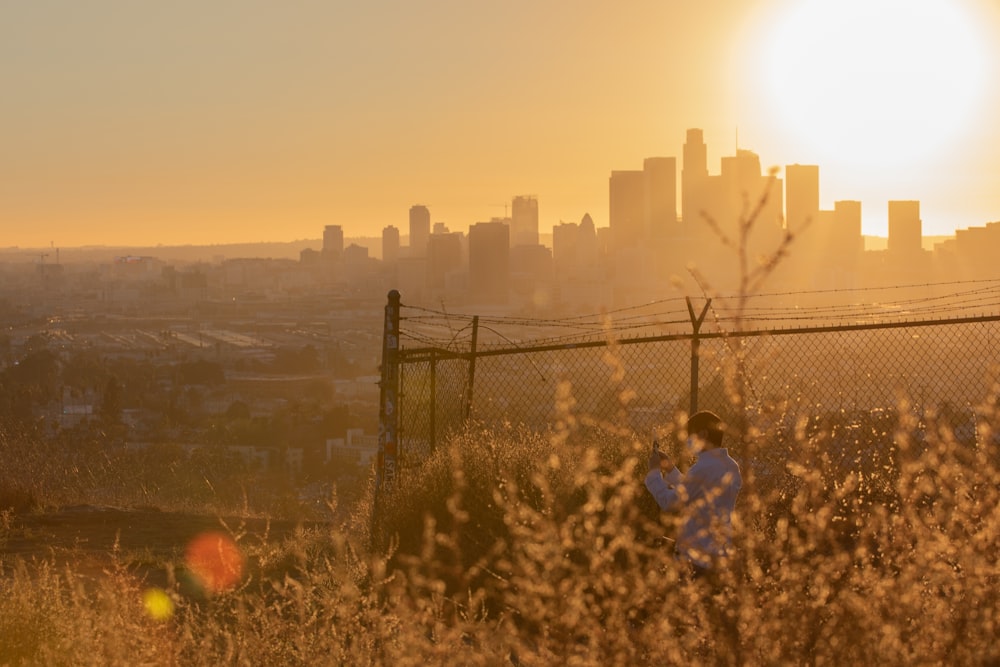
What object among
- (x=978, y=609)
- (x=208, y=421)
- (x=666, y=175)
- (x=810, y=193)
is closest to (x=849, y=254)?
(x=810, y=193)

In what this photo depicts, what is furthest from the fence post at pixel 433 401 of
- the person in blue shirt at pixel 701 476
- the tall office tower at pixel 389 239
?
the tall office tower at pixel 389 239

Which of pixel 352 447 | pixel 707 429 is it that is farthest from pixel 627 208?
pixel 707 429

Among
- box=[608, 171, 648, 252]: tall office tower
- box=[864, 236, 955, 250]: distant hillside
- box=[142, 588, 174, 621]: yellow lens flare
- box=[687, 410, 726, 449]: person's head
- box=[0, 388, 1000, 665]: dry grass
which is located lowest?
box=[142, 588, 174, 621]: yellow lens flare

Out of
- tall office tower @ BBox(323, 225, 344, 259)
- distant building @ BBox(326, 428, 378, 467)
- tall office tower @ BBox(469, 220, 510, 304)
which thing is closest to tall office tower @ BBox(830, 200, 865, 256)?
distant building @ BBox(326, 428, 378, 467)

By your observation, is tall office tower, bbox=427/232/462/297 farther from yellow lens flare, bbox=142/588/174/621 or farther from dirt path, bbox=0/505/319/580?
yellow lens flare, bbox=142/588/174/621

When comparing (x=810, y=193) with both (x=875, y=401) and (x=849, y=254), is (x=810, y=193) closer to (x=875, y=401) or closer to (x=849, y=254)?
(x=849, y=254)

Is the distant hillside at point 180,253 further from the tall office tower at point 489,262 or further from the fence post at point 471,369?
the fence post at point 471,369
